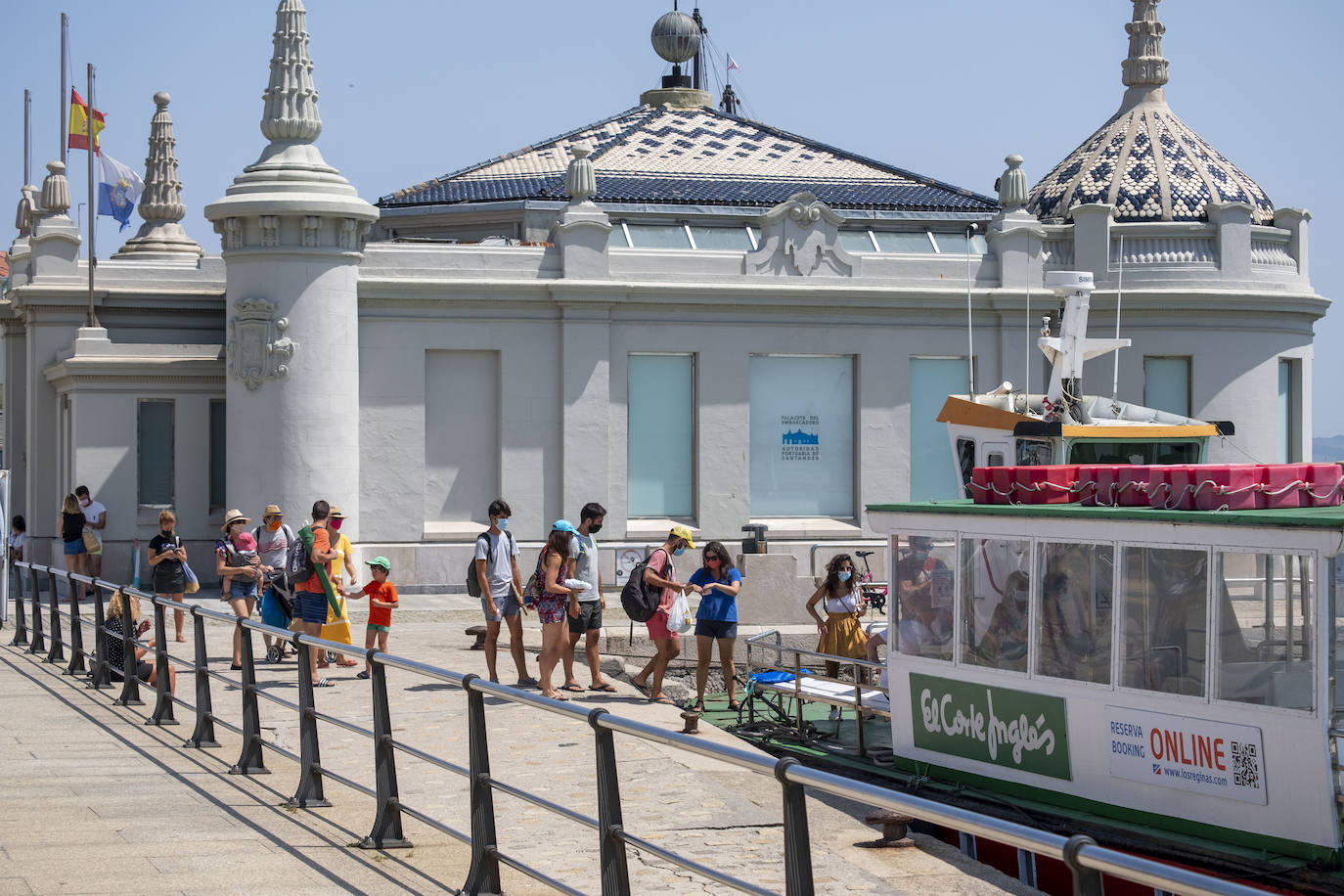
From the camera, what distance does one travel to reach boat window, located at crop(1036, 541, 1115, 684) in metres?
12.1

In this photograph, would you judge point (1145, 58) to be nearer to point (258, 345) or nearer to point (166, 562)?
point (258, 345)

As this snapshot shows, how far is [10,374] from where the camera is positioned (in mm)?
32969

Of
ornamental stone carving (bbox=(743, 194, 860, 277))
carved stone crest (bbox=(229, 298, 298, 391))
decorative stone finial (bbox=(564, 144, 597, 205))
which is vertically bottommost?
carved stone crest (bbox=(229, 298, 298, 391))

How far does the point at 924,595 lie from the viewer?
13805 millimetres

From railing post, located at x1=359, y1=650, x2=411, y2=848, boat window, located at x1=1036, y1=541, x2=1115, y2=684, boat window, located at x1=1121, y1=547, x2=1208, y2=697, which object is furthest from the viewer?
boat window, located at x1=1036, y1=541, x2=1115, y2=684

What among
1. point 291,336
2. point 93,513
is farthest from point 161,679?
point 93,513

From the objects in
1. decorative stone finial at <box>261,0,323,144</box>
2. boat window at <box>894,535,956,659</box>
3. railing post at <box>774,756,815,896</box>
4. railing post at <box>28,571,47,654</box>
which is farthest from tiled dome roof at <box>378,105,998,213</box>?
railing post at <box>774,756,815,896</box>

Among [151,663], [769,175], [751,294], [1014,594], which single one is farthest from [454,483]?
[1014,594]

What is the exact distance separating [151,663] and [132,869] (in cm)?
718

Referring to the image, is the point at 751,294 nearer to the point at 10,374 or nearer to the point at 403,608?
the point at 403,608

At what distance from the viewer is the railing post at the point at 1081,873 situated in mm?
4555

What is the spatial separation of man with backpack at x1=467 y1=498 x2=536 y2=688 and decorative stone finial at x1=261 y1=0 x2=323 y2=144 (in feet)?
39.2

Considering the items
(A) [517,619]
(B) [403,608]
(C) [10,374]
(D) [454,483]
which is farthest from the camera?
(C) [10,374]

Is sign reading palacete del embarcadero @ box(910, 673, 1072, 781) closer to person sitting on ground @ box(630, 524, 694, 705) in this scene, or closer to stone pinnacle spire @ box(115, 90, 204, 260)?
person sitting on ground @ box(630, 524, 694, 705)
